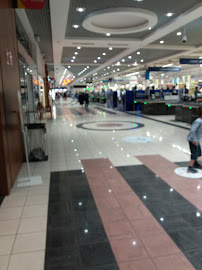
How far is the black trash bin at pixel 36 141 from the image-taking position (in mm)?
5367

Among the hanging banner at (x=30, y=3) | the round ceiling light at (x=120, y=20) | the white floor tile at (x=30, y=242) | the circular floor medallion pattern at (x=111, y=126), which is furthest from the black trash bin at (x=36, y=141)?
the round ceiling light at (x=120, y=20)

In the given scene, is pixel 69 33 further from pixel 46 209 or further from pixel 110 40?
pixel 46 209

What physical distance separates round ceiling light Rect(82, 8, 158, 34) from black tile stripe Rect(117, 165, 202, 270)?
6126 millimetres

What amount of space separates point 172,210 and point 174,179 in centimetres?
113

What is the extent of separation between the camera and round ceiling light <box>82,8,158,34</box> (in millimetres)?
8094

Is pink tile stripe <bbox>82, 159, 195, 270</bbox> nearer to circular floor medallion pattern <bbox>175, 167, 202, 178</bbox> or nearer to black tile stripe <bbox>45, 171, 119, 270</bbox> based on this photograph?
black tile stripe <bbox>45, 171, 119, 270</bbox>

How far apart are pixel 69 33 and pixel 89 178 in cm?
891

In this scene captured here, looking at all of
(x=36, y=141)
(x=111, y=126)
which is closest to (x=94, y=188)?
(x=36, y=141)

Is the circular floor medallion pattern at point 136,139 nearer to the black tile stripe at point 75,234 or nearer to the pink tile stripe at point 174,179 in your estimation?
the pink tile stripe at point 174,179

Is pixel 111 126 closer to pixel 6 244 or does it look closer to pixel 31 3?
pixel 31 3

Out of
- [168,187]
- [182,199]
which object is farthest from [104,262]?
[168,187]

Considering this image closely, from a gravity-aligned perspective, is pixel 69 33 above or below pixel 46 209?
above

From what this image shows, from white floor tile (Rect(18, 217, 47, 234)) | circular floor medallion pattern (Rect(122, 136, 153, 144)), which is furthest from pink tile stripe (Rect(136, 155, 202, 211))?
white floor tile (Rect(18, 217, 47, 234))

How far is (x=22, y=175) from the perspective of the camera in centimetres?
450
